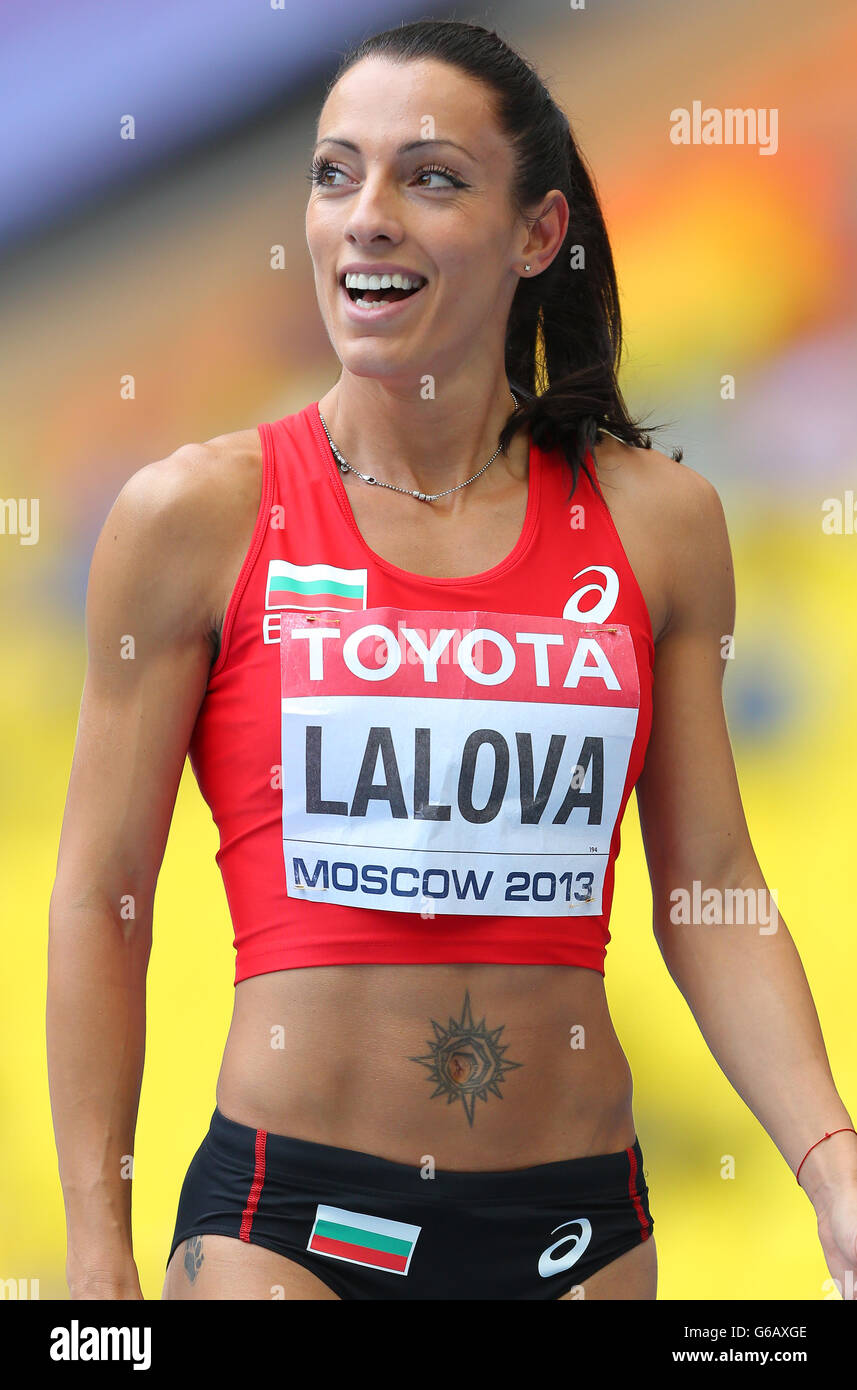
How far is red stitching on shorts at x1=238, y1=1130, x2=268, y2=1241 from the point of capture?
1502 mm

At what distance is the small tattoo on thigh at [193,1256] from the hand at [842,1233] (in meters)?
0.62

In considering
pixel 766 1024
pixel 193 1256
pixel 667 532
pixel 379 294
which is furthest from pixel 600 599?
pixel 193 1256

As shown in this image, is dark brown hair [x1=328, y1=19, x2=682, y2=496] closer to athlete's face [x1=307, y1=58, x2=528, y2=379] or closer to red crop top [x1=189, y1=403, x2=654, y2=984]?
athlete's face [x1=307, y1=58, x2=528, y2=379]

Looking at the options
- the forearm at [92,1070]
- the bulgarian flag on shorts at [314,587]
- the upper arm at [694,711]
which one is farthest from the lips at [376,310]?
the forearm at [92,1070]

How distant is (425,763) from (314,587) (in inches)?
8.3

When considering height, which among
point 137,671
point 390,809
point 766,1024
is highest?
point 137,671

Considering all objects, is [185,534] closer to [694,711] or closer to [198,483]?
[198,483]

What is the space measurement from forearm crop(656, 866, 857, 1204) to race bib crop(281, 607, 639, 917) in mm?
277

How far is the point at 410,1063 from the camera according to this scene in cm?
154

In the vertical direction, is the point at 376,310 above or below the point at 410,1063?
above

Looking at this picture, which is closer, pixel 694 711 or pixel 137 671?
pixel 137 671

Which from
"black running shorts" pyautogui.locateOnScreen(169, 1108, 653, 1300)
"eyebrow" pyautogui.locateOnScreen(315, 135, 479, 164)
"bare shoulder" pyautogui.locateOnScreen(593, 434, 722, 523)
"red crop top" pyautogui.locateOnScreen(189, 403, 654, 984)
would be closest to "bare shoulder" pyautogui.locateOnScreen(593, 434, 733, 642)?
"bare shoulder" pyautogui.locateOnScreen(593, 434, 722, 523)

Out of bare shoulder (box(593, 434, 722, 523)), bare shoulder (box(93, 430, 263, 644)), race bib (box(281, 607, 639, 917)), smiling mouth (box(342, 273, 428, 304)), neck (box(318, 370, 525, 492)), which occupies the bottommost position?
race bib (box(281, 607, 639, 917))

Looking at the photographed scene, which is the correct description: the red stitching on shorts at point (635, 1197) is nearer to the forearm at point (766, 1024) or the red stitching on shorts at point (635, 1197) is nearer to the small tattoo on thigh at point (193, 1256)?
the forearm at point (766, 1024)
